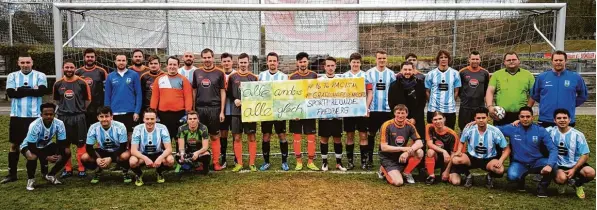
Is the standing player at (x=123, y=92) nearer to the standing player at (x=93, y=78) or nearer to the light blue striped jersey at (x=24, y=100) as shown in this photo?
the standing player at (x=93, y=78)

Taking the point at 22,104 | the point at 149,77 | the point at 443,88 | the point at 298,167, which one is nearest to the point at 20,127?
the point at 22,104

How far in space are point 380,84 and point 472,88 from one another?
1161 mm

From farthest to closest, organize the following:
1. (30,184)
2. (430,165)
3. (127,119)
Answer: (127,119) < (430,165) < (30,184)

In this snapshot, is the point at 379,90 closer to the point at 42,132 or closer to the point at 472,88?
the point at 472,88

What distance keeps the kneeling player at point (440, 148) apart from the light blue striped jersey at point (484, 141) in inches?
8.7

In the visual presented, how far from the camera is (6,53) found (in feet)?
42.2

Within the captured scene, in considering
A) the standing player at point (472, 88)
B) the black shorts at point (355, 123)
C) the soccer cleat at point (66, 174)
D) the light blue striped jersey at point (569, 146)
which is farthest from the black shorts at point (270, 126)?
the light blue striped jersey at point (569, 146)

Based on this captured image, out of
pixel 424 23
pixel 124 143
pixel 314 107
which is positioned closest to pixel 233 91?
pixel 314 107

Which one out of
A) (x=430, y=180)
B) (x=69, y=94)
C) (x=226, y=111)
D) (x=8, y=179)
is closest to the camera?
(x=430, y=180)

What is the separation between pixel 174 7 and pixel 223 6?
67 centimetres

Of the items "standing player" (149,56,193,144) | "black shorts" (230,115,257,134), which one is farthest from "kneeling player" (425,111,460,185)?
"standing player" (149,56,193,144)

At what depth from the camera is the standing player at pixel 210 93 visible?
6094 mm

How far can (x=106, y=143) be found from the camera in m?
5.64

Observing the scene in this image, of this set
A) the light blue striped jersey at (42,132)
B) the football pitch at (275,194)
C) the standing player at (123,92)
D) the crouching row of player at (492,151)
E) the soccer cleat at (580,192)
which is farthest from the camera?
the standing player at (123,92)
